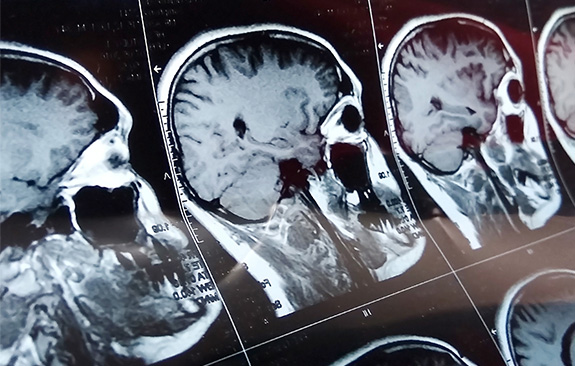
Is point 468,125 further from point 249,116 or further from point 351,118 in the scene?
point 249,116

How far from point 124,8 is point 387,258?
0.40 metres

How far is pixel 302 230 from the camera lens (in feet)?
2.58

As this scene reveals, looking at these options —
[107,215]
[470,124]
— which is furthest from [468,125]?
[107,215]

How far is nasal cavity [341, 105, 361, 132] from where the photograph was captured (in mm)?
854

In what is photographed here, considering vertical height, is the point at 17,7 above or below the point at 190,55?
above

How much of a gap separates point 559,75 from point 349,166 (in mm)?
393

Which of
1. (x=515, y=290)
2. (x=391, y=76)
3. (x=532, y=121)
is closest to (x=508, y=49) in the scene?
(x=532, y=121)

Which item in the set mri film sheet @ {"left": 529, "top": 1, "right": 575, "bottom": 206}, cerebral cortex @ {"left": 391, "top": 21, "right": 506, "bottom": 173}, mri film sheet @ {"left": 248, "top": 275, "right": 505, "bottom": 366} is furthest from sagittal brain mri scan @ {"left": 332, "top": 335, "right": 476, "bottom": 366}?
mri film sheet @ {"left": 529, "top": 1, "right": 575, "bottom": 206}

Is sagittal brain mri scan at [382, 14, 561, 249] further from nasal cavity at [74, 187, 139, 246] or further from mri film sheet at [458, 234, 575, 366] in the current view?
nasal cavity at [74, 187, 139, 246]

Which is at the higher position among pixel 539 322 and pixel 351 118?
pixel 351 118

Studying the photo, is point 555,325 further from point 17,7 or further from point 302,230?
point 17,7

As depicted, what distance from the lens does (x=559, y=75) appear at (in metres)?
1.02

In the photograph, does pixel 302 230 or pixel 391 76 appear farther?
pixel 391 76

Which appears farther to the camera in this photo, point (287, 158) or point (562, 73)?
point (562, 73)
